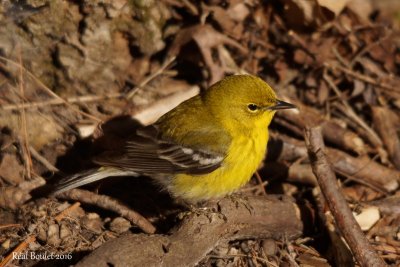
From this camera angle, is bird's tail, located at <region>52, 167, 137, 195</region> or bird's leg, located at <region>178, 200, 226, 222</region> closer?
bird's leg, located at <region>178, 200, 226, 222</region>

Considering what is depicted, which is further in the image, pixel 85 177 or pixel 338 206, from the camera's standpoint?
pixel 85 177

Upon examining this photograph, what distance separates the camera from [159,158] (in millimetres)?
5305

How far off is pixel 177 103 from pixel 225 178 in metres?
1.55

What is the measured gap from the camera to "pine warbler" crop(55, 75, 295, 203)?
513 cm

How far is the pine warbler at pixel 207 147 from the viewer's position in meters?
5.13

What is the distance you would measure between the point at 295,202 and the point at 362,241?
0.89 meters

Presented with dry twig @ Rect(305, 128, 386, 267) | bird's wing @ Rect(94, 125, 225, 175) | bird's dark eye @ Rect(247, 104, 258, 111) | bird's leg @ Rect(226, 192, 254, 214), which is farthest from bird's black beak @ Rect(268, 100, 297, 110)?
bird's leg @ Rect(226, 192, 254, 214)

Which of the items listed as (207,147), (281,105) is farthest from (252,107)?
(207,147)

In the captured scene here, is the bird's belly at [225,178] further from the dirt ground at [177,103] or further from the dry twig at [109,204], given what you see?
the dry twig at [109,204]

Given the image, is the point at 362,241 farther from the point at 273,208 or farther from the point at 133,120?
the point at 133,120

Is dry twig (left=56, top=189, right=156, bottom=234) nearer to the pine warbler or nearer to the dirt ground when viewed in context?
the dirt ground

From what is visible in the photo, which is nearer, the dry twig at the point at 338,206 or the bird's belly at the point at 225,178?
the dry twig at the point at 338,206

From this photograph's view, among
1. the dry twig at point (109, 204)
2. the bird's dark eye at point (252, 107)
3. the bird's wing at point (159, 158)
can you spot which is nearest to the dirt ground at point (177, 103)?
the dry twig at point (109, 204)

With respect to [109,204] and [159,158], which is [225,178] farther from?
[109,204]
